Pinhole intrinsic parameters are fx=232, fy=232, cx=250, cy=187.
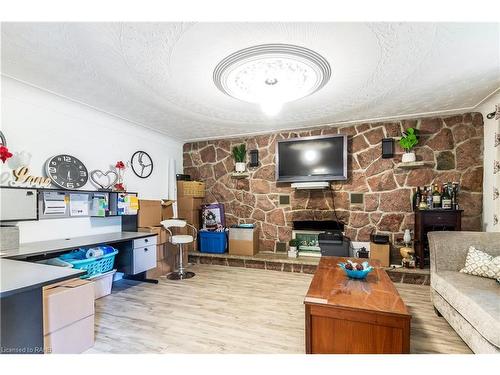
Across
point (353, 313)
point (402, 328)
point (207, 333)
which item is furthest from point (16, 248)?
point (402, 328)

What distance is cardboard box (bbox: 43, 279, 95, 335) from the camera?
1509 mm

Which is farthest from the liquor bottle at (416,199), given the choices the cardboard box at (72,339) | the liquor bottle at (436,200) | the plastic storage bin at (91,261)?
the plastic storage bin at (91,261)

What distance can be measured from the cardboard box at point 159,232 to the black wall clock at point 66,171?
3.26 ft

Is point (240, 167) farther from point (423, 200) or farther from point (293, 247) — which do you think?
point (423, 200)

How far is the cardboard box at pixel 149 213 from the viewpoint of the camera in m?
3.43

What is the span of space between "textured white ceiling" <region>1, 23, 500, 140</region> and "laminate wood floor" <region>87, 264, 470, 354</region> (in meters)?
2.29

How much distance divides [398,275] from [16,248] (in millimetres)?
4349

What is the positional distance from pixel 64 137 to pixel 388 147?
439cm

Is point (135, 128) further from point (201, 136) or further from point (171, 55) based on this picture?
point (171, 55)

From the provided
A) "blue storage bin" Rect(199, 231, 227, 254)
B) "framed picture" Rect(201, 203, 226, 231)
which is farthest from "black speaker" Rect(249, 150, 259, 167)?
"blue storage bin" Rect(199, 231, 227, 254)

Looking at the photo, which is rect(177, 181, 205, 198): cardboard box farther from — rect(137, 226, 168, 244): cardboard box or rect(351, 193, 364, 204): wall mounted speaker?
rect(351, 193, 364, 204): wall mounted speaker

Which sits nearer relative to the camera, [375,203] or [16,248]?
[16,248]

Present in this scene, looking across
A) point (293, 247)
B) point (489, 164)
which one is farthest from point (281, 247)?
point (489, 164)

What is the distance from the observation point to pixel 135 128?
3.71m
